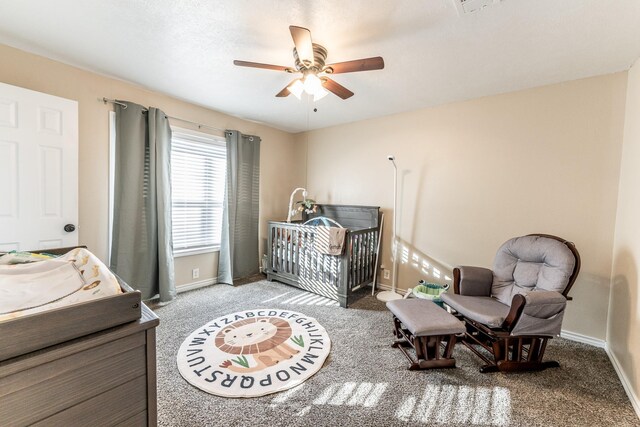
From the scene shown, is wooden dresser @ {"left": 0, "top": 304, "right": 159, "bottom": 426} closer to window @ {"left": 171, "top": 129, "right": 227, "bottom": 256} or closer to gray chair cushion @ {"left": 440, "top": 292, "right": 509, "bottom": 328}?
gray chair cushion @ {"left": 440, "top": 292, "right": 509, "bottom": 328}

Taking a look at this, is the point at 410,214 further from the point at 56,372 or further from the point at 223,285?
the point at 56,372

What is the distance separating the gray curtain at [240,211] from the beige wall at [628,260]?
3.73 m

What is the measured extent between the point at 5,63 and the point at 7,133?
0.63m

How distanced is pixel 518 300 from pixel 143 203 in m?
3.47

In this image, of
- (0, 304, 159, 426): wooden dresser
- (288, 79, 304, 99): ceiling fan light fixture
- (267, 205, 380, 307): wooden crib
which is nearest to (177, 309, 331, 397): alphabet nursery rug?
(267, 205, 380, 307): wooden crib

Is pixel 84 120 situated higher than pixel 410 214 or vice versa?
pixel 84 120

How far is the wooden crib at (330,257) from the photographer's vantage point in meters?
3.02

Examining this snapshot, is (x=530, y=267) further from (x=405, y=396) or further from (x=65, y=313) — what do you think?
(x=65, y=313)

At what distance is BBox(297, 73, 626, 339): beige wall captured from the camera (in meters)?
2.26

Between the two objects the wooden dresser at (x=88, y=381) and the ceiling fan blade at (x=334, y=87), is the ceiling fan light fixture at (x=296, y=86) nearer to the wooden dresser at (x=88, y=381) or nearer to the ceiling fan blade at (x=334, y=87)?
the ceiling fan blade at (x=334, y=87)

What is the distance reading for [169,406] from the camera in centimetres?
152

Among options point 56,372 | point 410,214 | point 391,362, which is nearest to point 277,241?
point 410,214

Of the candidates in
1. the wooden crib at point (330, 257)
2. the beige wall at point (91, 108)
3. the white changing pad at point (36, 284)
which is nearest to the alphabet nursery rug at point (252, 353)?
the wooden crib at point (330, 257)

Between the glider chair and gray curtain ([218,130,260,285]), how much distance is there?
8.67ft
